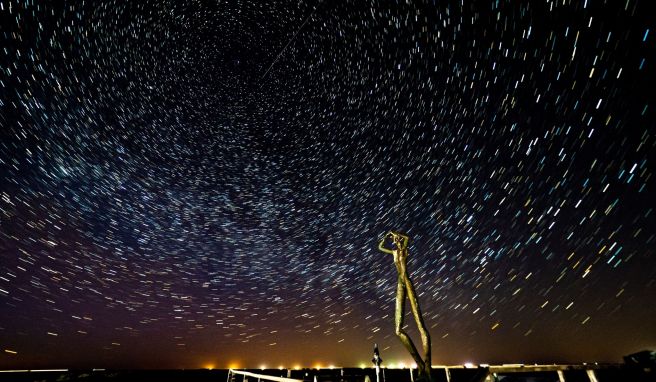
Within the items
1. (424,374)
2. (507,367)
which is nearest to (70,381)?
(424,374)

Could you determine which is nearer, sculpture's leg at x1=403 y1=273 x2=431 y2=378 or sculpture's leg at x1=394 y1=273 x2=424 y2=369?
sculpture's leg at x1=403 y1=273 x2=431 y2=378

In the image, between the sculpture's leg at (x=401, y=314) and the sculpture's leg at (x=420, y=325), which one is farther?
the sculpture's leg at (x=401, y=314)

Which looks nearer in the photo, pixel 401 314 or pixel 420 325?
pixel 420 325

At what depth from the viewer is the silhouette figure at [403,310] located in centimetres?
347

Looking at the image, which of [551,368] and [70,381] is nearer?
[551,368]

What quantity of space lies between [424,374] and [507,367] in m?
0.83

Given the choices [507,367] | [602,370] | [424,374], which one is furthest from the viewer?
[424,374]

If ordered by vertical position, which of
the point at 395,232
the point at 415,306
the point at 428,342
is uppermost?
the point at 395,232

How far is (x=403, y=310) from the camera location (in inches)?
162

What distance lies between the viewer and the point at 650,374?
2.36 metres

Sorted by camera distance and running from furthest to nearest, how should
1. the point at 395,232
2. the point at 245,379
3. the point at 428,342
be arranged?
the point at 245,379
the point at 395,232
the point at 428,342

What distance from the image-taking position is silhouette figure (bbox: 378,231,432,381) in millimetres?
3471

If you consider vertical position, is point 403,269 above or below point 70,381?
above

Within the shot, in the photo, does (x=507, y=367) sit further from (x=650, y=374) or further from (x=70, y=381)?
(x=70, y=381)
